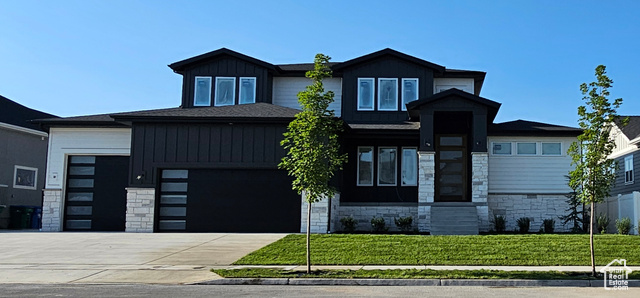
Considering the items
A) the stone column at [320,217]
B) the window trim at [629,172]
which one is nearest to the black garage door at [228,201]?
the stone column at [320,217]

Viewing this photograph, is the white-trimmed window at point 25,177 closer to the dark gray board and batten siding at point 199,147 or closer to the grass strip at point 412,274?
the dark gray board and batten siding at point 199,147

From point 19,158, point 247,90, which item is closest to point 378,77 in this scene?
point 247,90

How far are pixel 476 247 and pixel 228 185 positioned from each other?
9086 millimetres

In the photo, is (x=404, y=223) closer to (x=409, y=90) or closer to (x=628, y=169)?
(x=409, y=90)

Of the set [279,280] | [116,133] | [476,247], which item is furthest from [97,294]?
[116,133]

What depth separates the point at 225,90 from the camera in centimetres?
2528

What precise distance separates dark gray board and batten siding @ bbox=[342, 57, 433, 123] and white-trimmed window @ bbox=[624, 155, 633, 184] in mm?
9074

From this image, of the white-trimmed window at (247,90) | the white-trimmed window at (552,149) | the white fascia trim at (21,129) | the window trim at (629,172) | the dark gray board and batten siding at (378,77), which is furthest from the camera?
the white fascia trim at (21,129)

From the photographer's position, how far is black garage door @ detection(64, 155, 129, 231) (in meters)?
23.0

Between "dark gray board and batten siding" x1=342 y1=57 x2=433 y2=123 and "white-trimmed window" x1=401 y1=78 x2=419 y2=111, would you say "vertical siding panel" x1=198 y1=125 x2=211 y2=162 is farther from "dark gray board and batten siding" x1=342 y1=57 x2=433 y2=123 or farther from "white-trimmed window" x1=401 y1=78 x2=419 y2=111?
"white-trimmed window" x1=401 y1=78 x2=419 y2=111

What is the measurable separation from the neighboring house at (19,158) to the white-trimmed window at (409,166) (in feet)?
51.6

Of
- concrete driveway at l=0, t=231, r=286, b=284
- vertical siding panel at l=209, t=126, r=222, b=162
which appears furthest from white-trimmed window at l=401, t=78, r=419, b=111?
concrete driveway at l=0, t=231, r=286, b=284

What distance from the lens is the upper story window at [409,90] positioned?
966 inches

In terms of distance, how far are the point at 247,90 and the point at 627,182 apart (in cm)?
1614
